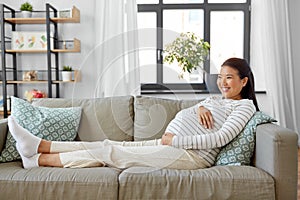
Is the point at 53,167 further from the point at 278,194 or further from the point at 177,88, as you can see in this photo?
the point at 278,194

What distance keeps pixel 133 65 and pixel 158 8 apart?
806 millimetres

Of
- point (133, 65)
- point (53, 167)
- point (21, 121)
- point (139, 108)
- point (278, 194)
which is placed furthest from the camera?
point (133, 65)

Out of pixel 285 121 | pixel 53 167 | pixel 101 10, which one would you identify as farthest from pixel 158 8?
pixel 53 167

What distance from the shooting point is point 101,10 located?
163 inches

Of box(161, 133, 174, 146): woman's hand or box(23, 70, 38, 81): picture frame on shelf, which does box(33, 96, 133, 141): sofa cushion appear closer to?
box(161, 133, 174, 146): woman's hand

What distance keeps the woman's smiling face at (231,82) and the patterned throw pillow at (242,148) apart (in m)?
0.23

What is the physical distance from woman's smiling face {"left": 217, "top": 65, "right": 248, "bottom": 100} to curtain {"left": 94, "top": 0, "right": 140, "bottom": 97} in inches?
74.1

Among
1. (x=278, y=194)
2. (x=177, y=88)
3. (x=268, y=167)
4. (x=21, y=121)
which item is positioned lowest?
(x=278, y=194)

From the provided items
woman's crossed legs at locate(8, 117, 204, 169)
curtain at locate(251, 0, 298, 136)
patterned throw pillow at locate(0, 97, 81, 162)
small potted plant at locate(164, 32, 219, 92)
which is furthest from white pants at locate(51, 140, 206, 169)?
curtain at locate(251, 0, 298, 136)

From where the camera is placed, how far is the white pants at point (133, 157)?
1.97m

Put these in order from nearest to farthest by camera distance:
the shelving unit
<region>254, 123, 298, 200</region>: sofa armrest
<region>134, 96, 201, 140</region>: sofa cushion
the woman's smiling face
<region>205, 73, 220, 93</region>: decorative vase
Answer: <region>254, 123, 298, 200</region>: sofa armrest, the woman's smiling face, <region>134, 96, 201, 140</region>: sofa cushion, <region>205, 73, 220, 93</region>: decorative vase, the shelving unit

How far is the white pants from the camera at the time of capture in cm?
197

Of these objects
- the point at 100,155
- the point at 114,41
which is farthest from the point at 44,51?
the point at 100,155

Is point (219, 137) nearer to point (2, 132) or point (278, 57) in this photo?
point (2, 132)
